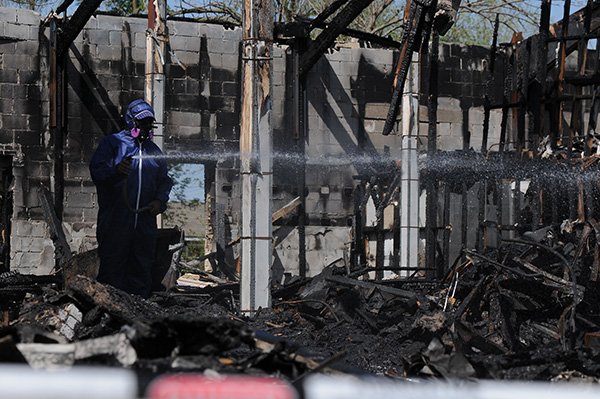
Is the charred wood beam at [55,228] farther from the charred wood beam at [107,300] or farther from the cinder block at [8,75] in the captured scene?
the charred wood beam at [107,300]

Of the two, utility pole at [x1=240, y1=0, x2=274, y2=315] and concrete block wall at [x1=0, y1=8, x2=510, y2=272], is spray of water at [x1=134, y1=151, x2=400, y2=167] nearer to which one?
concrete block wall at [x1=0, y1=8, x2=510, y2=272]

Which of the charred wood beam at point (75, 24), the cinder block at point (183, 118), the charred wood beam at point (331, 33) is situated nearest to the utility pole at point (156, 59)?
the charred wood beam at point (75, 24)

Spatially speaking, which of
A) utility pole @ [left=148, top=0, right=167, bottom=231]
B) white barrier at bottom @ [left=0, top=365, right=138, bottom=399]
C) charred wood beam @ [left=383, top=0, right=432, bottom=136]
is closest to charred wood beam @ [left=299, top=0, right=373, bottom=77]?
charred wood beam @ [left=383, top=0, right=432, bottom=136]

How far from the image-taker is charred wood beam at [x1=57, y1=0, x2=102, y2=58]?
13.1 m

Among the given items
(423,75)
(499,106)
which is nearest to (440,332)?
(423,75)

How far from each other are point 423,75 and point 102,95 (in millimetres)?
4817

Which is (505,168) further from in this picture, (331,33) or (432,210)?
(331,33)

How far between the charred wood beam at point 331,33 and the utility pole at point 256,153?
326 centimetres

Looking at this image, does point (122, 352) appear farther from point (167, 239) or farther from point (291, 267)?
point (291, 267)

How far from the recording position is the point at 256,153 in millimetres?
9648

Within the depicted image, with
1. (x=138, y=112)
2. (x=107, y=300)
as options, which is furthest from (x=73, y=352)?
(x=138, y=112)

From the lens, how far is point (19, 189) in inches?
568

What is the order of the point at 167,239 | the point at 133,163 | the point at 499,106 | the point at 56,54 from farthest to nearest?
the point at 499,106
the point at 56,54
the point at 167,239
the point at 133,163

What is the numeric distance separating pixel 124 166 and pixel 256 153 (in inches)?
61.2
